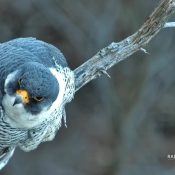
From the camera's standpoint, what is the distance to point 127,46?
3.12 m

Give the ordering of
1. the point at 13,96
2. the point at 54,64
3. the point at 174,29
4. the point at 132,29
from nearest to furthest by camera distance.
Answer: the point at 13,96, the point at 54,64, the point at 174,29, the point at 132,29

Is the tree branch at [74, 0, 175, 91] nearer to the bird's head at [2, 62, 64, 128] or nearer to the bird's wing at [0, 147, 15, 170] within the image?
the bird's head at [2, 62, 64, 128]

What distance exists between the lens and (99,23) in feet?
17.9

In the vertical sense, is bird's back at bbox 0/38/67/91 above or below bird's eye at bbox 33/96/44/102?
above

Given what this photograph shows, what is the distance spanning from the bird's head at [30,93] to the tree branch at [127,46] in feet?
0.93

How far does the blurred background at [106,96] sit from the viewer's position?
5.53 meters

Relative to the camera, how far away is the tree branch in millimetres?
2953

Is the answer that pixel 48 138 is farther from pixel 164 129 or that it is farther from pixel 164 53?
pixel 164 129

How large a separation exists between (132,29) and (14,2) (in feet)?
4.47

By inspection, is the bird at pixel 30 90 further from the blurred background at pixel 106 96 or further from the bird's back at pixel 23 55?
the blurred background at pixel 106 96

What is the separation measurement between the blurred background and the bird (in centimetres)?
221

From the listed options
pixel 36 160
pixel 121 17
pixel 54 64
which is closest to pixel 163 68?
pixel 121 17

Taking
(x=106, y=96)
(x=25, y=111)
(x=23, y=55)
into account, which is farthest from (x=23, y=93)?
(x=106, y=96)

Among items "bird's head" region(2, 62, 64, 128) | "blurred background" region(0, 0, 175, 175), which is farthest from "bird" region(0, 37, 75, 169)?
"blurred background" region(0, 0, 175, 175)
